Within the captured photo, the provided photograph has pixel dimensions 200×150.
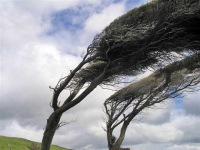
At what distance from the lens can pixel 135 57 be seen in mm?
9039

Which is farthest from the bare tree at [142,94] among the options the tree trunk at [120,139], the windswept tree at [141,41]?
the windswept tree at [141,41]

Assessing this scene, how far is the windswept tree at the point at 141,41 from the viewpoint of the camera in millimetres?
8148

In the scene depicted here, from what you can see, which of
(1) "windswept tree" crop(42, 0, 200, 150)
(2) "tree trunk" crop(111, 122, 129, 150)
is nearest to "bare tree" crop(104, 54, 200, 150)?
(2) "tree trunk" crop(111, 122, 129, 150)

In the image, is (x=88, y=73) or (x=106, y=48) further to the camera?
(x=88, y=73)

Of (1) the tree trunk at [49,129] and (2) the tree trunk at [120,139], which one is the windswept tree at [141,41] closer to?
(1) the tree trunk at [49,129]

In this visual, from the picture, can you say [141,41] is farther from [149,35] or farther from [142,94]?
[142,94]

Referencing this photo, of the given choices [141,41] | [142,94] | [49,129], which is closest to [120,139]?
[142,94]

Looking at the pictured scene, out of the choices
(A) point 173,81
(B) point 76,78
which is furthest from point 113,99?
(B) point 76,78

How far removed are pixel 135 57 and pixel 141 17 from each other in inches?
40.6

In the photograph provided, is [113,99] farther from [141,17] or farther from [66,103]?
[141,17]

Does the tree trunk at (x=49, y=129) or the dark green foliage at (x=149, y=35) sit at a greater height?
the dark green foliage at (x=149, y=35)

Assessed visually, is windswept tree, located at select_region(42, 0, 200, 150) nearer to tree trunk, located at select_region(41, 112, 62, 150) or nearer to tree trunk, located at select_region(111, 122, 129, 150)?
tree trunk, located at select_region(41, 112, 62, 150)

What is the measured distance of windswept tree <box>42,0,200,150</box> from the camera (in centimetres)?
815

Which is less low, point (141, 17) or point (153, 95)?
point (153, 95)
